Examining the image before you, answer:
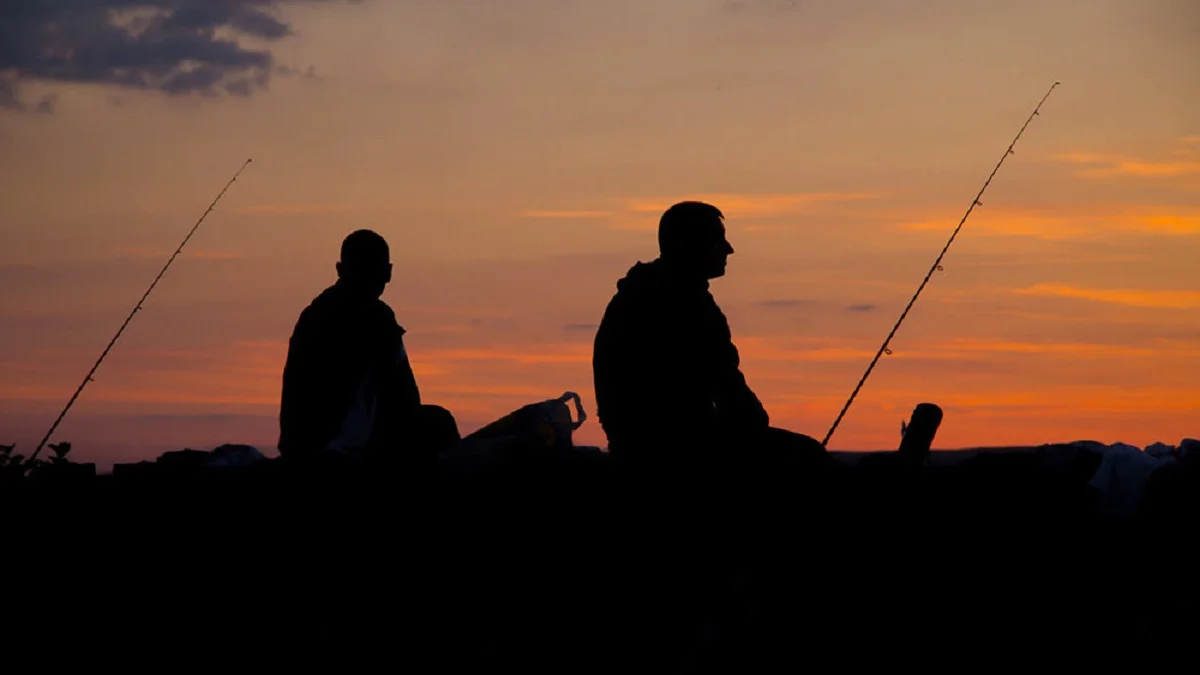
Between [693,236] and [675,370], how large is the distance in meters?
0.69

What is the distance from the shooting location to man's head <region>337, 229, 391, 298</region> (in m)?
10.8

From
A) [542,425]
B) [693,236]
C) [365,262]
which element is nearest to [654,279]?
[693,236]

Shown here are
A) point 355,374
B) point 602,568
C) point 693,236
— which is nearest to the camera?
point 693,236

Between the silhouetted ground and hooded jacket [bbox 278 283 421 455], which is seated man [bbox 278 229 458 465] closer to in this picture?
hooded jacket [bbox 278 283 421 455]

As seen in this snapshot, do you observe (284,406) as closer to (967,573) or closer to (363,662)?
A: (363,662)

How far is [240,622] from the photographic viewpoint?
10.4 meters

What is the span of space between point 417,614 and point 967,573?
115 inches

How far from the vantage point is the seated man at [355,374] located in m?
10.9

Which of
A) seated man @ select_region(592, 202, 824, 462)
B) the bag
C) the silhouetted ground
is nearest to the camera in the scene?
the silhouetted ground

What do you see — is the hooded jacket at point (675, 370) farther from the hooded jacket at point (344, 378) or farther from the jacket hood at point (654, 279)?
the hooded jacket at point (344, 378)

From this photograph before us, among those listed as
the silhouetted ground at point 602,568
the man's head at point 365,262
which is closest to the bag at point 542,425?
the silhouetted ground at point 602,568

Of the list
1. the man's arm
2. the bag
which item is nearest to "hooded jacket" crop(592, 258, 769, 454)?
the man's arm

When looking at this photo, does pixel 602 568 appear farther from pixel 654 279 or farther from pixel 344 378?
pixel 344 378

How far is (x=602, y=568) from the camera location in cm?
995
